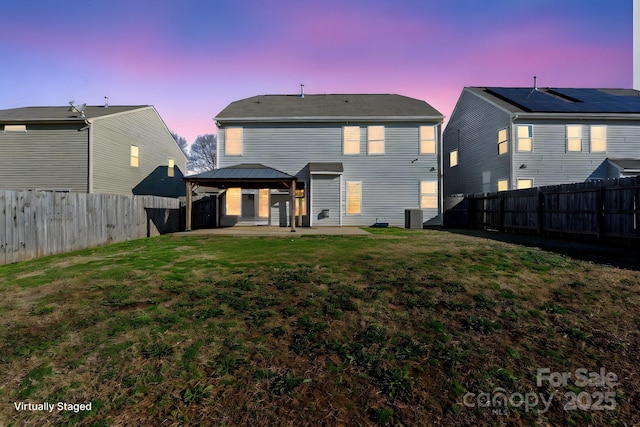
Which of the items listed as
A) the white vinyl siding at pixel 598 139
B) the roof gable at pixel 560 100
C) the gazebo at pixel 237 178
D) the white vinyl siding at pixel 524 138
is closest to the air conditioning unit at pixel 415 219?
the gazebo at pixel 237 178

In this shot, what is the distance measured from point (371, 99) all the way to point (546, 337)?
64.3ft

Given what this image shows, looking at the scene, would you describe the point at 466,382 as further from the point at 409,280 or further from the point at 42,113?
the point at 42,113

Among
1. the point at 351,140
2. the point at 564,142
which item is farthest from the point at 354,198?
the point at 564,142

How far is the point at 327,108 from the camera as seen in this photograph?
18.8 metres

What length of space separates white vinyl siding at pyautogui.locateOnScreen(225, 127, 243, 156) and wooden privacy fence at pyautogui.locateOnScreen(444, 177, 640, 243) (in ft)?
49.4

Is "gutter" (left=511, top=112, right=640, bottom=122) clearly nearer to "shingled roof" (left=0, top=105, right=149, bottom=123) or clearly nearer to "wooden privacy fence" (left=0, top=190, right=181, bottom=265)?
"wooden privacy fence" (left=0, top=190, right=181, bottom=265)

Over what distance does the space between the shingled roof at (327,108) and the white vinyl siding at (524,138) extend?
4979 mm

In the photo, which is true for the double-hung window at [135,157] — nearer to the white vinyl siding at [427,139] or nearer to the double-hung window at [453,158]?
the white vinyl siding at [427,139]

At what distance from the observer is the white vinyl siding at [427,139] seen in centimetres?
1766

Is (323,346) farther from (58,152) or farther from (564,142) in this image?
(564,142)

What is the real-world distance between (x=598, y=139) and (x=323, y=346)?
23.3 meters

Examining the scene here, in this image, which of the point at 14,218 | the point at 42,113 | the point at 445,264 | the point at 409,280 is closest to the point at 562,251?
the point at 445,264

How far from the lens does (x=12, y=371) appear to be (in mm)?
2730

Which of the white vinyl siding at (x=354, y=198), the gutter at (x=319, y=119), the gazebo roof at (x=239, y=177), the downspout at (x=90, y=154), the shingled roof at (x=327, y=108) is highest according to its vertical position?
the shingled roof at (x=327, y=108)
